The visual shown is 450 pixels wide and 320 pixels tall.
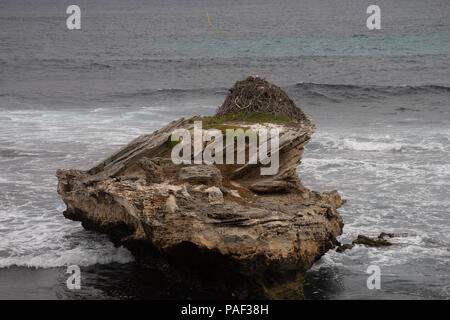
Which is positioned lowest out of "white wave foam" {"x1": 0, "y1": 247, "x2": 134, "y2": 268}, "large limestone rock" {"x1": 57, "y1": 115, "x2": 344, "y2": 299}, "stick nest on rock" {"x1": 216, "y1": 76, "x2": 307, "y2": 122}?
"white wave foam" {"x1": 0, "y1": 247, "x2": 134, "y2": 268}

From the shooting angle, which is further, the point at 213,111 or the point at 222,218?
the point at 213,111

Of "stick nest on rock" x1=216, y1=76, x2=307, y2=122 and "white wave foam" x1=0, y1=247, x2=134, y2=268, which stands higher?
"stick nest on rock" x1=216, y1=76, x2=307, y2=122

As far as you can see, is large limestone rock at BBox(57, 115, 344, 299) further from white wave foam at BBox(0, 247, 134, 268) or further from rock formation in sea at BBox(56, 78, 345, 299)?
white wave foam at BBox(0, 247, 134, 268)

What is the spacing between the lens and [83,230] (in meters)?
18.3

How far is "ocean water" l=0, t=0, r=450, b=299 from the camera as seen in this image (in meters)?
15.9

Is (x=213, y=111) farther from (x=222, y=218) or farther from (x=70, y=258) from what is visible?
(x=222, y=218)

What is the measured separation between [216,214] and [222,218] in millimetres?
139

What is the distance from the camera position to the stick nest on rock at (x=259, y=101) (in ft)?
60.0

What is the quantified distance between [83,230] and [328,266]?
258 inches

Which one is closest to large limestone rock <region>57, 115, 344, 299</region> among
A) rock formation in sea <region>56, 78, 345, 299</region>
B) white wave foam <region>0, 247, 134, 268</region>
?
rock formation in sea <region>56, 78, 345, 299</region>

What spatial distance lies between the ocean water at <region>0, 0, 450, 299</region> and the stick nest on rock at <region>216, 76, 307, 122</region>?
361 cm

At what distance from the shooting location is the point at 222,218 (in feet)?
43.1

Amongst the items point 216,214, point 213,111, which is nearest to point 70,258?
point 216,214

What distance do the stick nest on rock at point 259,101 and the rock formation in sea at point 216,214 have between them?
874mm
